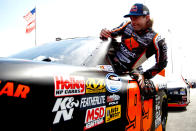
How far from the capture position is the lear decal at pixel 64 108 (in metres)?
0.81

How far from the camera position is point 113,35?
2008mm

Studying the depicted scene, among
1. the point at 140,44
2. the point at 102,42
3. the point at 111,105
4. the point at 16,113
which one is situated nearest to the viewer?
the point at 16,113

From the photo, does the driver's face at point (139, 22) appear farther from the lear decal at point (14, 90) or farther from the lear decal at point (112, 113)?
the lear decal at point (14, 90)

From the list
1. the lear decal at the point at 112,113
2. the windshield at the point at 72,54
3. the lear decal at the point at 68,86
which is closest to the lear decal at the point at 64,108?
the lear decal at the point at 68,86

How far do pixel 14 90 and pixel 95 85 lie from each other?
0.54 m

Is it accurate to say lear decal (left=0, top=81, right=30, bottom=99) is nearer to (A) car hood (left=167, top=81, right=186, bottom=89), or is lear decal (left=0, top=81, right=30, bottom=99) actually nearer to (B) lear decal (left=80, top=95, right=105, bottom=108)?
(B) lear decal (left=80, top=95, right=105, bottom=108)

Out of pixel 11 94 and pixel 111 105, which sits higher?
pixel 11 94

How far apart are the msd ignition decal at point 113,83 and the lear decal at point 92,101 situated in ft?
0.40

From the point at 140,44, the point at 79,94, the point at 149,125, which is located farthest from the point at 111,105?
the point at 149,125

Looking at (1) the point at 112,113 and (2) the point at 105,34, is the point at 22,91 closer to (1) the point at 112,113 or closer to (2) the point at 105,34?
(1) the point at 112,113

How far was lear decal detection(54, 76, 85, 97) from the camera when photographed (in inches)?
33.2

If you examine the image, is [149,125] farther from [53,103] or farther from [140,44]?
[53,103]

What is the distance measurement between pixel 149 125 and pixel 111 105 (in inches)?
43.4

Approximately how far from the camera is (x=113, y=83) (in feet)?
4.34
